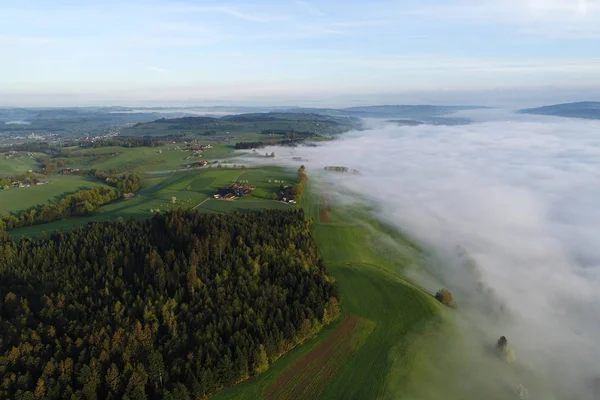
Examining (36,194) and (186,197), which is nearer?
(186,197)

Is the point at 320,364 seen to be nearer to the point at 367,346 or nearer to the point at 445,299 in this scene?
the point at 367,346

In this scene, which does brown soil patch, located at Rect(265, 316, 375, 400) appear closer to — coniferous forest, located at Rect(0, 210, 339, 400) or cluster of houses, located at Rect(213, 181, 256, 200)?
coniferous forest, located at Rect(0, 210, 339, 400)

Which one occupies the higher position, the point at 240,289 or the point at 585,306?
the point at 240,289

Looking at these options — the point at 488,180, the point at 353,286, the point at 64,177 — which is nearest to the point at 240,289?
the point at 353,286

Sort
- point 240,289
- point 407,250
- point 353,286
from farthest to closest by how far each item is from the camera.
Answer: point 407,250 < point 353,286 < point 240,289

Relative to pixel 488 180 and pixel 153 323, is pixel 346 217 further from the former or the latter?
pixel 488 180

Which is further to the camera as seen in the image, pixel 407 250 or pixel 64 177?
pixel 64 177

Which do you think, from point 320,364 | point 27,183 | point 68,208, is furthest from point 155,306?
point 27,183
